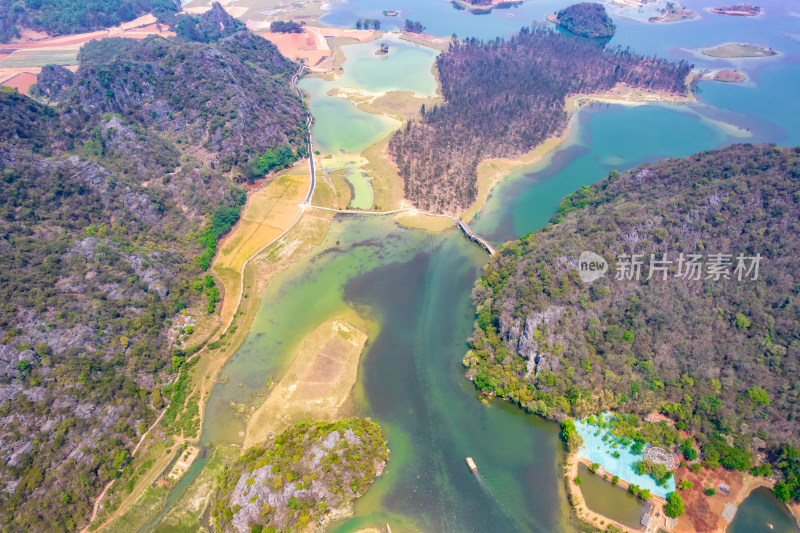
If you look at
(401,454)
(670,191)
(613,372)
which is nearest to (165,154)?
(401,454)

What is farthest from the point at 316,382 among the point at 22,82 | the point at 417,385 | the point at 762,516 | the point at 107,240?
the point at 22,82

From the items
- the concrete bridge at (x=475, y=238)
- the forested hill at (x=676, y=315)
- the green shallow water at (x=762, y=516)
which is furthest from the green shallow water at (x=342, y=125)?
the green shallow water at (x=762, y=516)

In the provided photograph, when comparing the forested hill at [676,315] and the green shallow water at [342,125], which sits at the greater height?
the green shallow water at [342,125]

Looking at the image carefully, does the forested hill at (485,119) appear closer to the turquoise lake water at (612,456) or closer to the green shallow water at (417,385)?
the green shallow water at (417,385)

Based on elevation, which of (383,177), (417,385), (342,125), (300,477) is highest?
(342,125)

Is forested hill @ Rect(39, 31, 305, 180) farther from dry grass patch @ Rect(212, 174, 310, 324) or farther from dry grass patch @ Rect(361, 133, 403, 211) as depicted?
dry grass patch @ Rect(361, 133, 403, 211)

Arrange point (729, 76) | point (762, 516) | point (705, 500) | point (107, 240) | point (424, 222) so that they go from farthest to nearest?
Answer: point (729, 76) → point (424, 222) → point (107, 240) → point (705, 500) → point (762, 516)

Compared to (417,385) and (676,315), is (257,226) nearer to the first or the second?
(417,385)
